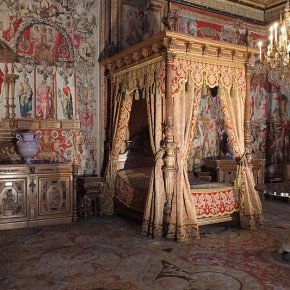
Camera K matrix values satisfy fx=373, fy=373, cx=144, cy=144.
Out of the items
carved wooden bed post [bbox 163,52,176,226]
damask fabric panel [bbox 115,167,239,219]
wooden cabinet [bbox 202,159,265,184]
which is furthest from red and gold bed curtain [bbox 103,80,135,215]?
wooden cabinet [bbox 202,159,265,184]

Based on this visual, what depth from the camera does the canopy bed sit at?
18.5 feet

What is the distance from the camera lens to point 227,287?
3.76 m

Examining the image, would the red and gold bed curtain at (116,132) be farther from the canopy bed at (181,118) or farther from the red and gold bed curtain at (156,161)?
the red and gold bed curtain at (156,161)

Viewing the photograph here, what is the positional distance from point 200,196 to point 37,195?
109 inches

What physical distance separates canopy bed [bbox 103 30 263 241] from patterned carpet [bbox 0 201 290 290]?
372 mm

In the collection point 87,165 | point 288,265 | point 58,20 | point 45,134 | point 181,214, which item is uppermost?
point 58,20

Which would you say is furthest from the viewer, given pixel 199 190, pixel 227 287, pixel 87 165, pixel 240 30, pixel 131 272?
pixel 240 30

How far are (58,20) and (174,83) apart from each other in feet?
9.77

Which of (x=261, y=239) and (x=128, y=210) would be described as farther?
(x=128, y=210)

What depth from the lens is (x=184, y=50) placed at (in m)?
5.84

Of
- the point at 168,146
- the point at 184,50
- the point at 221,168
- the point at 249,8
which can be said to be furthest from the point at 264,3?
the point at 168,146

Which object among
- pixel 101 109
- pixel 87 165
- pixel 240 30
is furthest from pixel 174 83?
pixel 240 30

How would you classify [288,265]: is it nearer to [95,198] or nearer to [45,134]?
[95,198]

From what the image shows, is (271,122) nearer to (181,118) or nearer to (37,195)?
(181,118)
